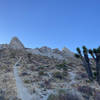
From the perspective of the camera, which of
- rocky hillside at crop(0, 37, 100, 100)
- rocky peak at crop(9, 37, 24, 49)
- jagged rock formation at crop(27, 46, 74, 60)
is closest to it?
rocky hillside at crop(0, 37, 100, 100)

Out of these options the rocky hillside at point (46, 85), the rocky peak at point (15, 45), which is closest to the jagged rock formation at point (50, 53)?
the rocky peak at point (15, 45)

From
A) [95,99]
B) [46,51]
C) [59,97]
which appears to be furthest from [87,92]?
[46,51]

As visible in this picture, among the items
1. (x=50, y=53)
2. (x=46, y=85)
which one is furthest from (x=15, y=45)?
(x=46, y=85)

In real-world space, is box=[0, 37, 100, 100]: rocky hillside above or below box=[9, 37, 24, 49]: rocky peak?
below

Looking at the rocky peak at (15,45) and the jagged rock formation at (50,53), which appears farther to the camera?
the rocky peak at (15,45)

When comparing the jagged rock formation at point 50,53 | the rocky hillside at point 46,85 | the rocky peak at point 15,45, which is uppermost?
the rocky peak at point 15,45

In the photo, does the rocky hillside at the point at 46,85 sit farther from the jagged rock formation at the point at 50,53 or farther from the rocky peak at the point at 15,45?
the rocky peak at the point at 15,45

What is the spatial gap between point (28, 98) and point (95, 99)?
413 centimetres

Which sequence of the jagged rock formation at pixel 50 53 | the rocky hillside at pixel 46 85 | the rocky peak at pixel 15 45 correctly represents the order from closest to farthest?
the rocky hillside at pixel 46 85 → the jagged rock formation at pixel 50 53 → the rocky peak at pixel 15 45

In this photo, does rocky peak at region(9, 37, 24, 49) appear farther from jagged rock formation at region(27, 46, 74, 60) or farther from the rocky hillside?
the rocky hillside

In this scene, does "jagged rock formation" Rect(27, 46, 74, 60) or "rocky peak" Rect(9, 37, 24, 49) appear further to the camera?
"rocky peak" Rect(9, 37, 24, 49)

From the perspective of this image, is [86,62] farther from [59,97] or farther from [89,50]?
[59,97]

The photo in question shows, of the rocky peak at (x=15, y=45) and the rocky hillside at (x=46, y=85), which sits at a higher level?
the rocky peak at (x=15, y=45)

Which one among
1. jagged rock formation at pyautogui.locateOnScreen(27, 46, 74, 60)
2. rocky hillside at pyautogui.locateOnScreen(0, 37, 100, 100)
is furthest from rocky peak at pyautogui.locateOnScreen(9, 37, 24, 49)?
rocky hillside at pyautogui.locateOnScreen(0, 37, 100, 100)
